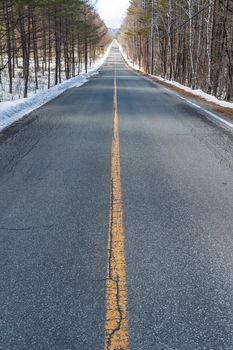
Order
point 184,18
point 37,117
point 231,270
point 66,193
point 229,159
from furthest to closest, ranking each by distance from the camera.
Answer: point 184,18, point 37,117, point 229,159, point 66,193, point 231,270

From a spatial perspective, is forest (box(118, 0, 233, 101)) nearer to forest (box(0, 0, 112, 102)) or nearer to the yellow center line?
forest (box(0, 0, 112, 102))

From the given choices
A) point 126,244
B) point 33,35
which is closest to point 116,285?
point 126,244

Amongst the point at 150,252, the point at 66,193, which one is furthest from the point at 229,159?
the point at 150,252

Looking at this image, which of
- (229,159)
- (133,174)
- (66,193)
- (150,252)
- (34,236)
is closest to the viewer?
(150,252)

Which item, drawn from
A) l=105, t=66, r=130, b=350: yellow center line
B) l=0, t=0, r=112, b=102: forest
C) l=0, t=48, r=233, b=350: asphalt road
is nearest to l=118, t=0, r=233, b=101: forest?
l=0, t=0, r=112, b=102: forest

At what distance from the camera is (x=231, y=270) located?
295 cm

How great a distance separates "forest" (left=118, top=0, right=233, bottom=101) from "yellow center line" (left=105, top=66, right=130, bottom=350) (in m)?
15.0

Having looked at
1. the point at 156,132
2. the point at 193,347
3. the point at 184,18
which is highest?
the point at 184,18

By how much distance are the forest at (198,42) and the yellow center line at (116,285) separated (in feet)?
49.3

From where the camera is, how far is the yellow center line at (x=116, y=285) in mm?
2223

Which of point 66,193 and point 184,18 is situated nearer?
point 66,193

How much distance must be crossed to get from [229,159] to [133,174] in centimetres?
203

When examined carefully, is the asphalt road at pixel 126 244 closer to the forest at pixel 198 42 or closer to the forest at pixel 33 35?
the forest at pixel 33 35

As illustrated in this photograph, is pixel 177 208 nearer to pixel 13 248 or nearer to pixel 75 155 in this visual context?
pixel 13 248
